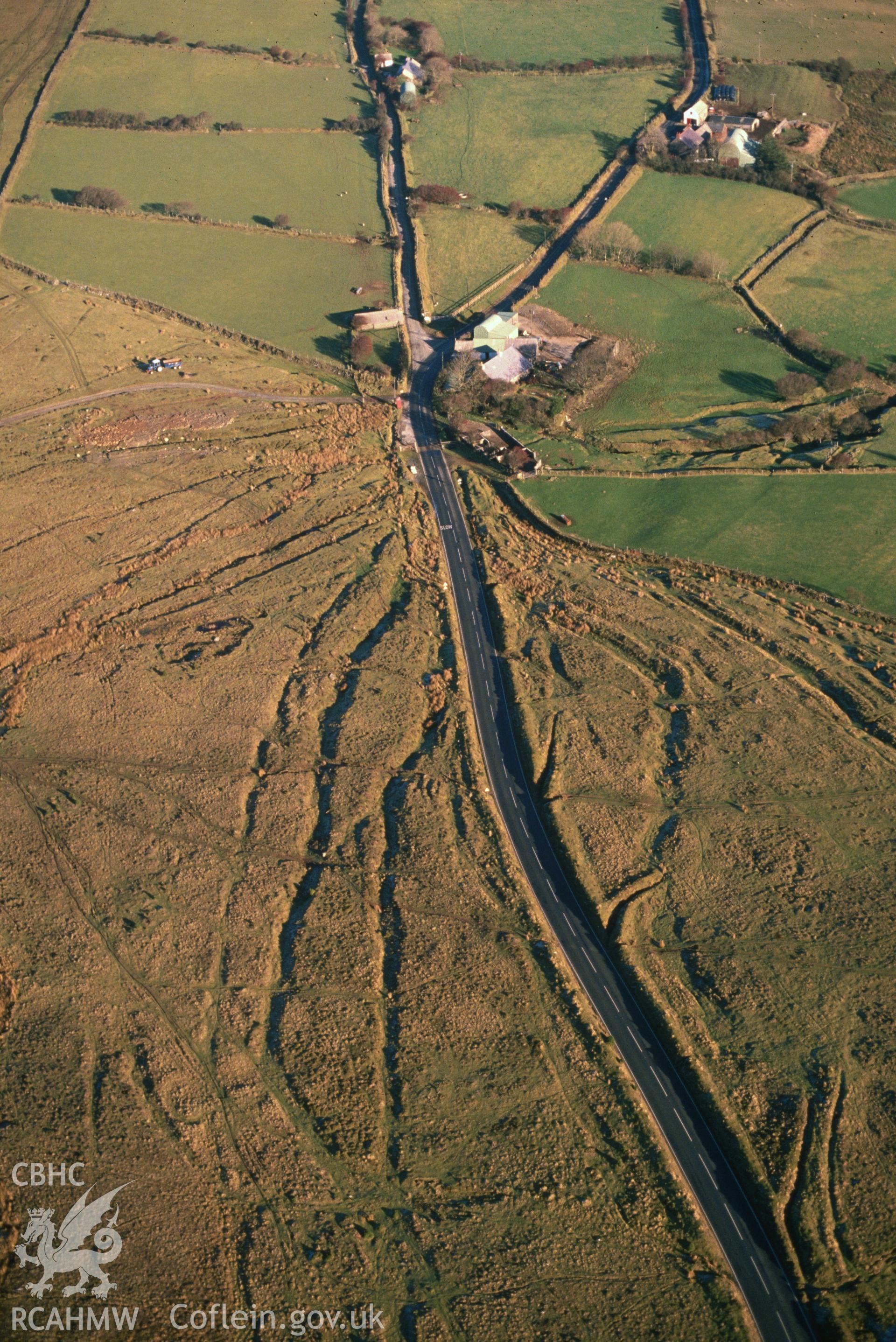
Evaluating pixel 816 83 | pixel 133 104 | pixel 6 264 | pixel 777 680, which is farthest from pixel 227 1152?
pixel 816 83

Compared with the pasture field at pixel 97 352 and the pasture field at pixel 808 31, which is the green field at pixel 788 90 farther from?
the pasture field at pixel 97 352

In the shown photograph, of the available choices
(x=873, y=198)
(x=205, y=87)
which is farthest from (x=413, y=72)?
(x=873, y=198)

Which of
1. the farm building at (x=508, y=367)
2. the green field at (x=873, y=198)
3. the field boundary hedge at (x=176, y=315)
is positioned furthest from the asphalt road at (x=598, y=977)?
the green field at (x=873, y=198)

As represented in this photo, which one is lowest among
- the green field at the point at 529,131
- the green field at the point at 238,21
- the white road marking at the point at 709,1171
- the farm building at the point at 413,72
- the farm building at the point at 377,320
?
the white road marking at the point at 709,1171

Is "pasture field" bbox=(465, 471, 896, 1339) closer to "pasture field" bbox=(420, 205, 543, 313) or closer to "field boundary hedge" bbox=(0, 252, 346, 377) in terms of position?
"field boundary hedge" bbox=(0, 252, 346, 377)

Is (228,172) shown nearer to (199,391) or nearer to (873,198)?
(199,391)

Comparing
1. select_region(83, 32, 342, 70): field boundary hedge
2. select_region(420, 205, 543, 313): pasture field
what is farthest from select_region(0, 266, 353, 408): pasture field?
select_region(83, 32, 342, 70): field boundary hedge
